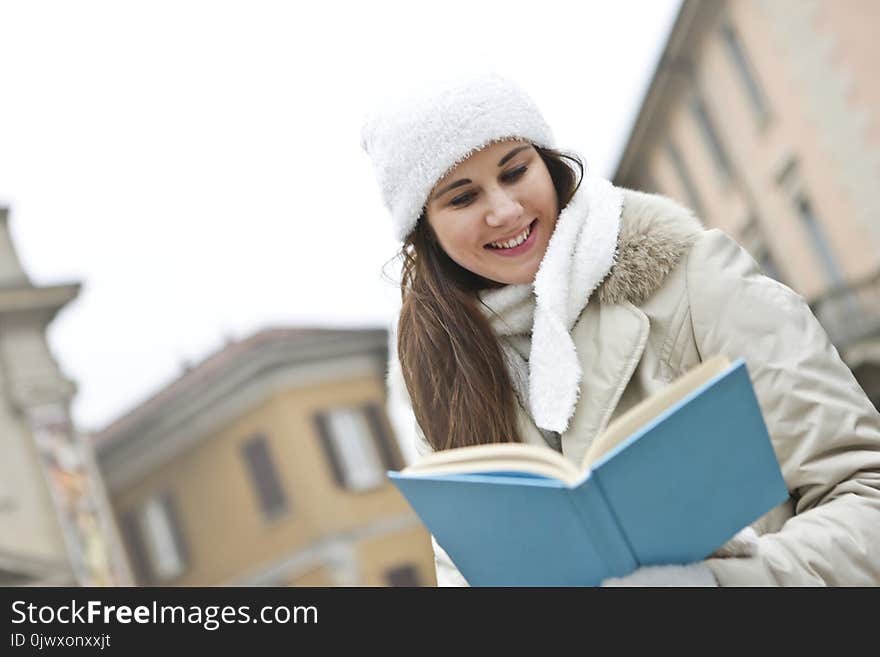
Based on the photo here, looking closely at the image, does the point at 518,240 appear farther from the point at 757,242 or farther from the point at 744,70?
the point at 757,242

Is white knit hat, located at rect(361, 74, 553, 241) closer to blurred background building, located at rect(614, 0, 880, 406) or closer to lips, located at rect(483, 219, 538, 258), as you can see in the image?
lips, located at rect(483, 219, 538, 258)

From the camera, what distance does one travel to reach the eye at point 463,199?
2162 millimetres

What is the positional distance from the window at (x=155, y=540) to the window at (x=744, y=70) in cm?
1298

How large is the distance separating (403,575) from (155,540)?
15.9 feet

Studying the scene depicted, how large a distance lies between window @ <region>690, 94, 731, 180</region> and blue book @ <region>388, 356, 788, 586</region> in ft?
60.3

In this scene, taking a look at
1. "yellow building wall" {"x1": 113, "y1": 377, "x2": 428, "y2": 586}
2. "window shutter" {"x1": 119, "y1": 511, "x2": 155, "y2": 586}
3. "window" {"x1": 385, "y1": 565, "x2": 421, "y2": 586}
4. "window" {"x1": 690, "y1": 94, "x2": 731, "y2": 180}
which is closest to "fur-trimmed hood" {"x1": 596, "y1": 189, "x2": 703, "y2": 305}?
"window" {"x1": 690, "y1": 94, "x2": 731, "y2": 180}

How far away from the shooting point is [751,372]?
1777mm

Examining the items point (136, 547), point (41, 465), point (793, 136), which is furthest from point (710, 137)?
point (136, 547)

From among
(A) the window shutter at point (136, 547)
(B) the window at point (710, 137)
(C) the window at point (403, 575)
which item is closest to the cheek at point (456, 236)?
(B) the window at point (710, 137)

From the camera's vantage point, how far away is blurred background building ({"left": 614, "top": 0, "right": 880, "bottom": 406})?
574 inches

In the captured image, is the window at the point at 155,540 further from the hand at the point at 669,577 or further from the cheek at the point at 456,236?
the hand at the point at 669,577

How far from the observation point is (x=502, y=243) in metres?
2.15

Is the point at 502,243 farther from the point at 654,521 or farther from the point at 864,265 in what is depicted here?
the point at 864,265
